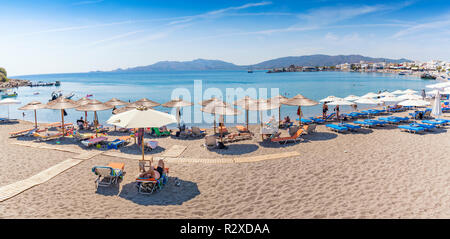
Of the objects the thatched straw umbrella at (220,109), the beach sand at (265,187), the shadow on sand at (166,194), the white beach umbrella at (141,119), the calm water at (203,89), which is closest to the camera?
the beach sand at (265,187)

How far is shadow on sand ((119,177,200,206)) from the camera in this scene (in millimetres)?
6167

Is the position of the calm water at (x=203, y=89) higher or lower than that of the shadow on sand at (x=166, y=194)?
higher

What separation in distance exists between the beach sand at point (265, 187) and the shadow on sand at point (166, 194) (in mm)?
27

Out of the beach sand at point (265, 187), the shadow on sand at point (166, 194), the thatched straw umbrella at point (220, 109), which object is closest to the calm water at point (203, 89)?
the thatched straw umbrella at point (220, 109)

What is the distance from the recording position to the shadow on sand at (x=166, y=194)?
6167 mm

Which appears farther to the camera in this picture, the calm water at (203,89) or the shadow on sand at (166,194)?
the calm water at (203,89)

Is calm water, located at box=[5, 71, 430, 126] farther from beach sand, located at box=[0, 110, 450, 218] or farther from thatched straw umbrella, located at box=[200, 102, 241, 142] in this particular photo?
beach sand, located at box=[0, 110, 450, 218]

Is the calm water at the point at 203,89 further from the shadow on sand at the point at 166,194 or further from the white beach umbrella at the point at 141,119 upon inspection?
the shadow on sand at the point at 166,194

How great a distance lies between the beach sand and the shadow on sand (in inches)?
1.1

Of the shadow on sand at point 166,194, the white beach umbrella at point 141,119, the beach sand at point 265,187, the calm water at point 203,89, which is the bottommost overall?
the shadow on sand at point 166,194

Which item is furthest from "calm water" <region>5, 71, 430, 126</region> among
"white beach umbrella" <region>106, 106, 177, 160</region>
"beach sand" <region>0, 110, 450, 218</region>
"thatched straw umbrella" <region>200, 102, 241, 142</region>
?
"white beach umbrella" <region>106, 106, 177, 160</region>
